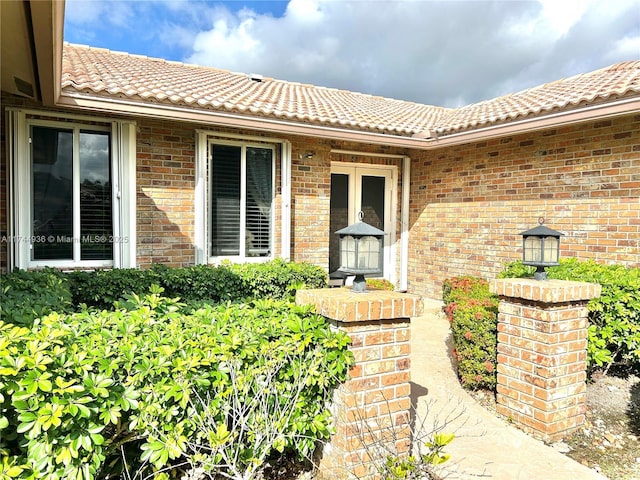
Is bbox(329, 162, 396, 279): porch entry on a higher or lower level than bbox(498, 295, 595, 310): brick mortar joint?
higher

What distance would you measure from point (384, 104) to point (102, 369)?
10.0 metres

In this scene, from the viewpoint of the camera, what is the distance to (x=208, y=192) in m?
6.52

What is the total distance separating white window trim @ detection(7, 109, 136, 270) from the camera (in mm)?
5211

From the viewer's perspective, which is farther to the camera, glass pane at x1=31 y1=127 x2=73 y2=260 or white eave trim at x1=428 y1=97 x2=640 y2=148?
glass pane at x1=31 y1=127 x2=73 y2=260

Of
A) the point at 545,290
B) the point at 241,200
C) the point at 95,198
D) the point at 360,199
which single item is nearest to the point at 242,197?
the point at 241,200

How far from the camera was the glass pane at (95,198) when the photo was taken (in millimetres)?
5891

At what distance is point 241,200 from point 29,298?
4.27m

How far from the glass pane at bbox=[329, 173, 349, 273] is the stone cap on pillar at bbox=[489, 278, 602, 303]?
4.98 meters

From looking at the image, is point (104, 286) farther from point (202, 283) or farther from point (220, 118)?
point (220, 118)

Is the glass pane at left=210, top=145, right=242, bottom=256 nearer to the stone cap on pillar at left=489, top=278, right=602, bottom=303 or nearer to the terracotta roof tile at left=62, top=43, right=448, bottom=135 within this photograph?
the terracotta roof tile at left=62, top=43, right=448, bottom=135

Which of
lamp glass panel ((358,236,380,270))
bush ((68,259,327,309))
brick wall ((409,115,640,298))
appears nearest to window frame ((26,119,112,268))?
bush ((68,259,327,309))

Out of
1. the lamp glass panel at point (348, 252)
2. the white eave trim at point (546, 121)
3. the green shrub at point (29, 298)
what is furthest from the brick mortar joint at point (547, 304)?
the green shrub at point (29, 298)

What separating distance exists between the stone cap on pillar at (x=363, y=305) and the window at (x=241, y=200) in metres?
4.38

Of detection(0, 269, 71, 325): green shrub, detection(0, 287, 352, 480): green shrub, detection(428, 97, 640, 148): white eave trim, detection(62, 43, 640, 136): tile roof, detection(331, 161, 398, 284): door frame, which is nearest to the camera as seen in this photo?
detection(0, 287, 352, 480): green shrub
